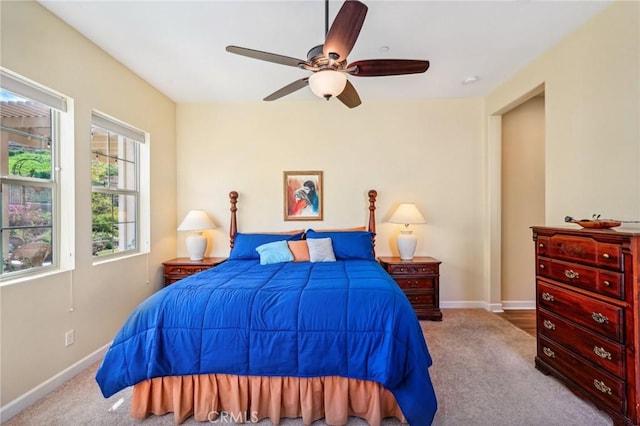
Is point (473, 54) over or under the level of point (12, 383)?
over

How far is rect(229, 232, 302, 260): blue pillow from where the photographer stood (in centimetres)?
345

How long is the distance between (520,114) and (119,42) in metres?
4.65

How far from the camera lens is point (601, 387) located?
1818mm

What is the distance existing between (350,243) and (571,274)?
1974mm

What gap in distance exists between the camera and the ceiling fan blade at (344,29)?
1.51m

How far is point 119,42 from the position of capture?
2602mm

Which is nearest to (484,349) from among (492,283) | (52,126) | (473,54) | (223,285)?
(492,283)

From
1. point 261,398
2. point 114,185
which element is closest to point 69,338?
point 114,185

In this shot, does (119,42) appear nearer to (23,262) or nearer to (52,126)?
(52,126)

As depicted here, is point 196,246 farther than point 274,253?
Yes

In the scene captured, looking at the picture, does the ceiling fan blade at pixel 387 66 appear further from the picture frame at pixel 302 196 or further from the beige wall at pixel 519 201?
the beige wall at pixel 519 201

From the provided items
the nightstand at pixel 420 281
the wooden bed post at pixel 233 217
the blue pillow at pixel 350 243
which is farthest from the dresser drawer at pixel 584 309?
the wooden bed post at pixel 233 217

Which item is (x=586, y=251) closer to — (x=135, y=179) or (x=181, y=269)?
(x=181, y=269)

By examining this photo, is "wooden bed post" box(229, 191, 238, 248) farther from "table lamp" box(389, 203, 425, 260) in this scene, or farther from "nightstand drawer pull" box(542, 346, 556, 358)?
"nightstand drawer pull" box(542, 346, 556, 358)
